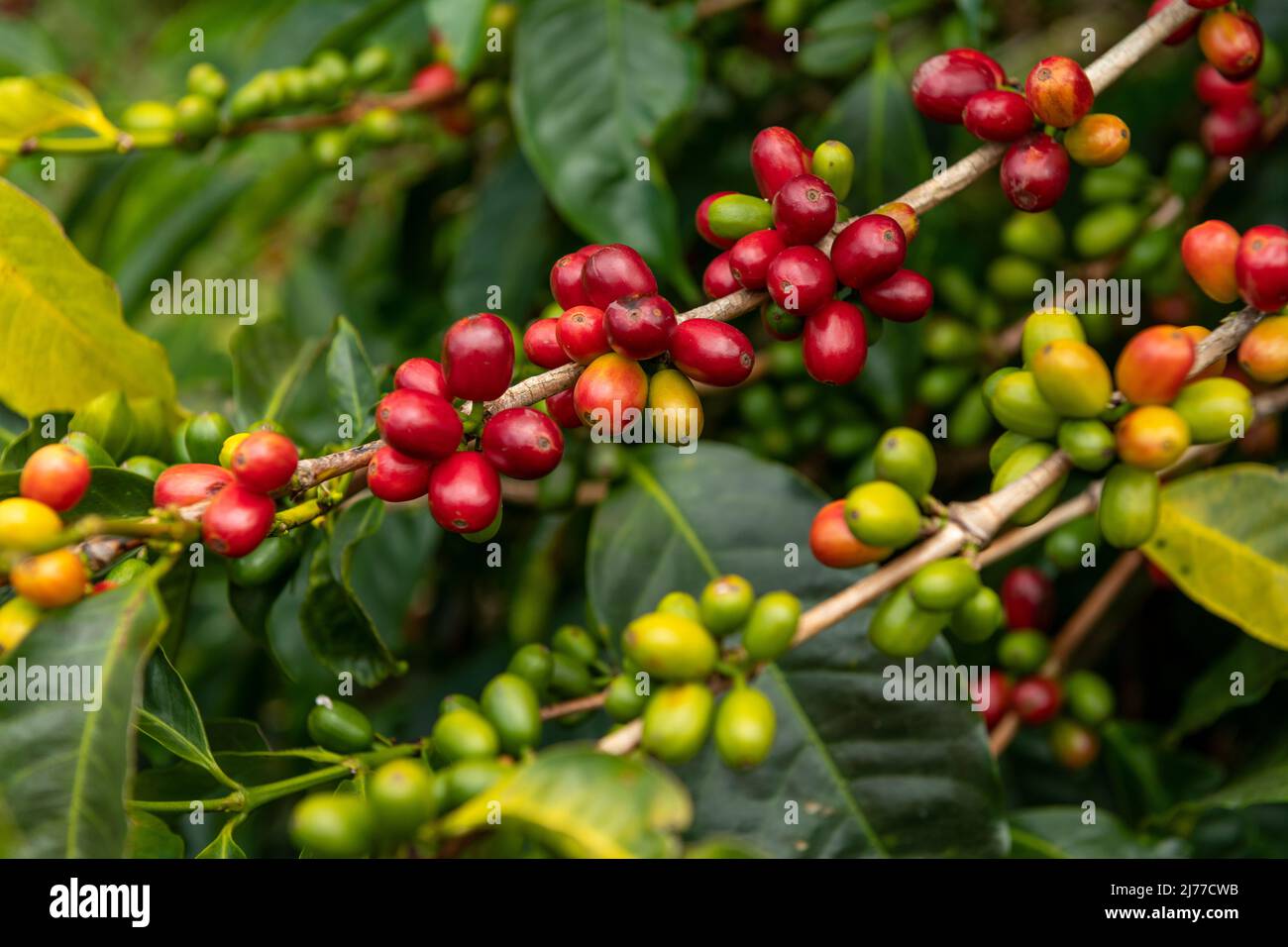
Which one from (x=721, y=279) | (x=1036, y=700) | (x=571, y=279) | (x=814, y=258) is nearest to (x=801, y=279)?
(x=814, y=258)

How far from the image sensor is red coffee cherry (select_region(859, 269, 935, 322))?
107 cm

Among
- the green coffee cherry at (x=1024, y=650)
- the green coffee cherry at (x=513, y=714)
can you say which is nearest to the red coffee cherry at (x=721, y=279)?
the green coffee cherry at (x=513, y=714)

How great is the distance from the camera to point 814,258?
1.02 meters

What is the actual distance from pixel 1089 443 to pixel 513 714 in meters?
0.60

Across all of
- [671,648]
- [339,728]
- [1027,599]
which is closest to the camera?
[671,648]

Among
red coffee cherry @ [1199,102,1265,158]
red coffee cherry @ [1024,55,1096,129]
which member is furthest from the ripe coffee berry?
red coffee cherry @ [1199,102,1265,158]

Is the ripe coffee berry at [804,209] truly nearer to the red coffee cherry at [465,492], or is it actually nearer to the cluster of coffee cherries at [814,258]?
the cluster of coffee cherries at [814,258]

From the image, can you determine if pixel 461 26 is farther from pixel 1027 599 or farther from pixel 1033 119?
pixel 1027 599

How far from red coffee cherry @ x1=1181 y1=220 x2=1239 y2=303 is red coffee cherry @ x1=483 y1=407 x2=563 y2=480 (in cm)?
A: 68

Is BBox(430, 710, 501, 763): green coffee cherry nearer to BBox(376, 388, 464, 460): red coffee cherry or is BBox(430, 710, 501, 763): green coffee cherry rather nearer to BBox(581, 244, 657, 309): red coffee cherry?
BBox(376, 388, 464, 460): red coffee cherry

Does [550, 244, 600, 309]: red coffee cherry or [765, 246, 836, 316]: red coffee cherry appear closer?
[765, 246, 836, 316]: red coffee cherry

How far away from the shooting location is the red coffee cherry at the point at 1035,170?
109cm

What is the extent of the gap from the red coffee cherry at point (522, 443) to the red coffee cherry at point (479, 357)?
1.3 inches
